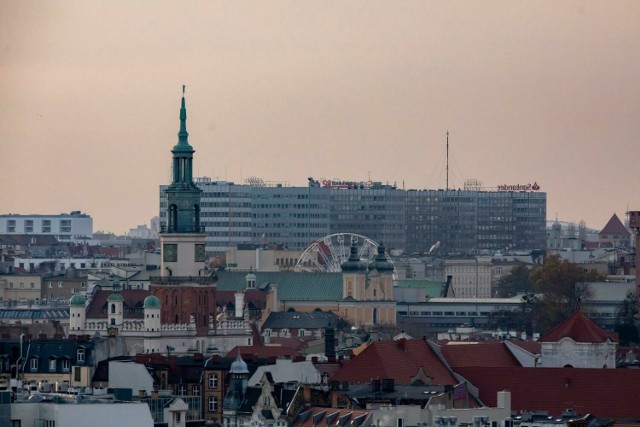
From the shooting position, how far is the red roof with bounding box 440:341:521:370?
401 ft

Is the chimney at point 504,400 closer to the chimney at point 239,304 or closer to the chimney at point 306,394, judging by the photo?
the chimney at point 306,394

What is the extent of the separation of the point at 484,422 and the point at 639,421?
9.09m

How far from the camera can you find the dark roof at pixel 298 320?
190 metres

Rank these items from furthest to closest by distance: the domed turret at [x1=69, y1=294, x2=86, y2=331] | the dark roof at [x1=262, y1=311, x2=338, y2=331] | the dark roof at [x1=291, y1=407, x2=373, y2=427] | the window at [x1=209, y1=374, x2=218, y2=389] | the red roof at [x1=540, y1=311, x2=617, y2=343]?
the dark roof at [x1=262, y1=311, x2=338, y2=331] < the domed turret at [x1=69, y1=294, x2=86, y2=331] < the red roof at [x1=540, y1=311, x2=617, y2=343] < the window at [x1=209, y1=374, x2=218, y2=389] < the dark roof at [x1=291, y1=407, x2=373, y2=427]

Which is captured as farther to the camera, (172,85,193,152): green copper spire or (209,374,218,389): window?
(172,85,193,152): green copper spire

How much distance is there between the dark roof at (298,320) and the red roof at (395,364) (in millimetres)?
68321

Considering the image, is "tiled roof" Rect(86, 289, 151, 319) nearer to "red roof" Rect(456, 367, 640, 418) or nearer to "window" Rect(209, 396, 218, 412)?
"window" Rect(209, 396, 218, 412)

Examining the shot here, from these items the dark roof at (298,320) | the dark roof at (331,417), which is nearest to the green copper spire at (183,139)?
the dark roof at (298,320)

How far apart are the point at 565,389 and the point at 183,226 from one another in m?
55.5

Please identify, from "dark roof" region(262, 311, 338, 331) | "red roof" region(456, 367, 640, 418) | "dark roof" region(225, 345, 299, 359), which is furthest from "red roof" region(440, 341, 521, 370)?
"dark roof" region(262, 311, 338, 331)

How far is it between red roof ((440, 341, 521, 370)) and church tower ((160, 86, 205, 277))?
37.4 m

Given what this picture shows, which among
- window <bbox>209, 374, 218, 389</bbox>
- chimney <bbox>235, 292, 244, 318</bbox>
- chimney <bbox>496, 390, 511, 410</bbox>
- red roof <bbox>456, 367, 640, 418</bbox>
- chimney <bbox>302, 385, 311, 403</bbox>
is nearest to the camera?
chimney <bbox>302, 385, 311, 403</bbox>

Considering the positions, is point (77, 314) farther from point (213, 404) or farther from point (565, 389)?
point (565, 389)

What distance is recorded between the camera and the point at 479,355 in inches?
4924
